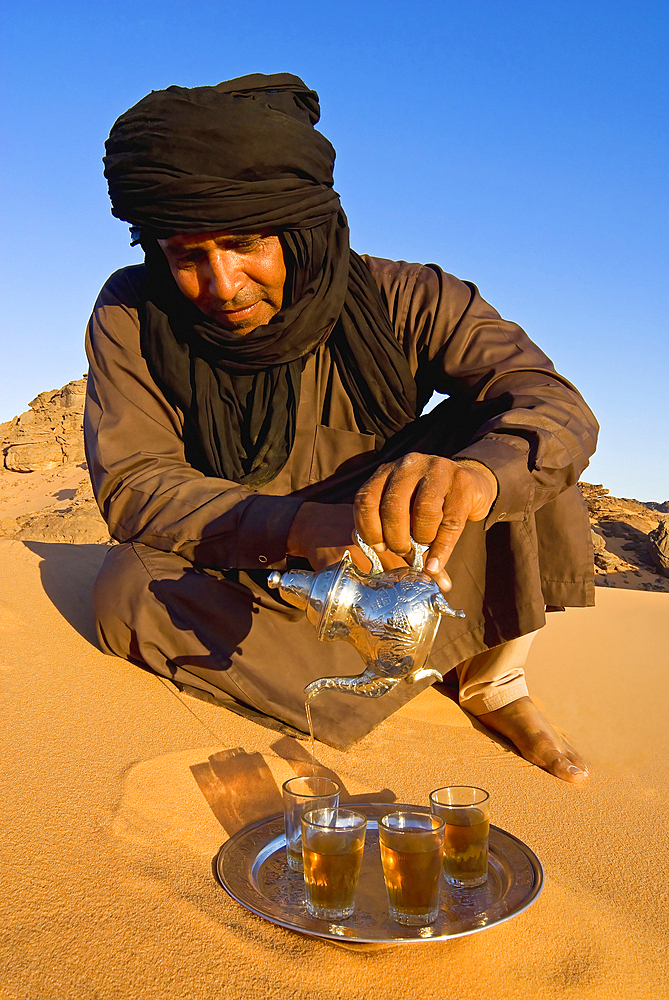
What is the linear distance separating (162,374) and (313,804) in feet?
5.98

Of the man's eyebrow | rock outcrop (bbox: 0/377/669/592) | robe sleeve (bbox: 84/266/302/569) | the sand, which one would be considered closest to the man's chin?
the man's eyebrow

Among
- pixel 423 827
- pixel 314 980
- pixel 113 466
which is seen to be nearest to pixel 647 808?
pixel 423 827

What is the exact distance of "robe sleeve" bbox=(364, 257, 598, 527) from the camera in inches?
92.0

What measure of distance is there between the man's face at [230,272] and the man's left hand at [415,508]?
44.5 inches

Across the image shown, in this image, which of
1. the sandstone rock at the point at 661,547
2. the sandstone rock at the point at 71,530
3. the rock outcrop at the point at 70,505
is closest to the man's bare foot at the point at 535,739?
the rock outcrop at the point at 70,505

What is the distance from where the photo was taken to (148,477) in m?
2.87

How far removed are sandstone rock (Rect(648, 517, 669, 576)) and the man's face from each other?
8282mm

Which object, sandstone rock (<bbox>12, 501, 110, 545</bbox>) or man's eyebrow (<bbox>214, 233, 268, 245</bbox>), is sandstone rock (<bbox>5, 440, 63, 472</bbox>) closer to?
sandstone rock (<bbox>12, 501, 110, 545</bbox>)

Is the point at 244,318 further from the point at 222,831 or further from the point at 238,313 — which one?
the point at 222,831

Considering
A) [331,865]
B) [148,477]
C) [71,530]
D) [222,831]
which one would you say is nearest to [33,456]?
[71,530]

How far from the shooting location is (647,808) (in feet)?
7.91

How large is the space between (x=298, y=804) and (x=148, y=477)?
4.80 ft

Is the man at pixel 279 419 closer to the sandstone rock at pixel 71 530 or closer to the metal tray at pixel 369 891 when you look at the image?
the metal tray at pixel 369 891

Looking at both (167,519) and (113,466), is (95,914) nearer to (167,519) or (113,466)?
(167,519)
